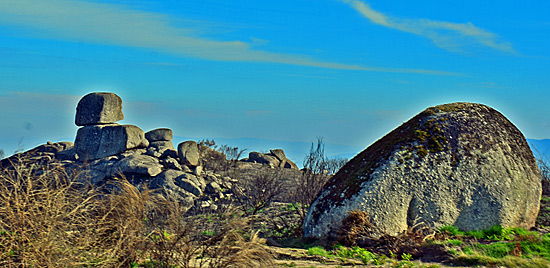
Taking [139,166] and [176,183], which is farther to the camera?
[139,166]

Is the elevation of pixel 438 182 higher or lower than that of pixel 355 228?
higher

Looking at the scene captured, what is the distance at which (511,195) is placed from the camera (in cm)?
1270

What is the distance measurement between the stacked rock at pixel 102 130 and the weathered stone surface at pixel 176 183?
181 inches

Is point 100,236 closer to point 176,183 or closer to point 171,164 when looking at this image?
point 176,183

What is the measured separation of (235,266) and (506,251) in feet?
20.3

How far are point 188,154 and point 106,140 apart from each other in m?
4.77

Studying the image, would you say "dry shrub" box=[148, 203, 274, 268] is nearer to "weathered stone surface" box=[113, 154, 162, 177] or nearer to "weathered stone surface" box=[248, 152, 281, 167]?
"weathered stone surface" box=[113, 154, 162, 177]

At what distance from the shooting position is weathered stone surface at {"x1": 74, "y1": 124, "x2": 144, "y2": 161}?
95.3 feet

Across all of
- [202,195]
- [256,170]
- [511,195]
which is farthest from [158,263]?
[256,170]

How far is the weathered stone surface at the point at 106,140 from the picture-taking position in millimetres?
29062

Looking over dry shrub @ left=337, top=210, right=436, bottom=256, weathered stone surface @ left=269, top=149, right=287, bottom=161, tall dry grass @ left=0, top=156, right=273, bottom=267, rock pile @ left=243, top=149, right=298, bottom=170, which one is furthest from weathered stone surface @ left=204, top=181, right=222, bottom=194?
tall dry grass @ left=0, top=156, right=273, bottom=267

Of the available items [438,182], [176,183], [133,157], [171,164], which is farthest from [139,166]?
[438,182]

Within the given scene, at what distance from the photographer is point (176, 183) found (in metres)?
25.3

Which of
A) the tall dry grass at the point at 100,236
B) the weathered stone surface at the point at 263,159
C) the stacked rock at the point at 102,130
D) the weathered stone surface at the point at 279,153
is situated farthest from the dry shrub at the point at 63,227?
the weathered stone surface at the point at 279,153
